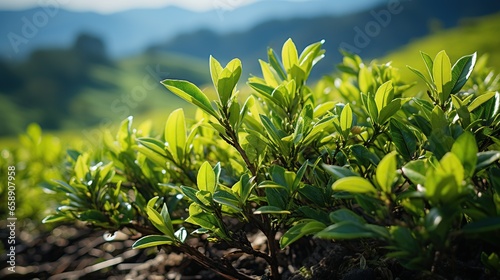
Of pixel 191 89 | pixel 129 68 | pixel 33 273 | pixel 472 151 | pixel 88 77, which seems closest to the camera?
pixel 472 151

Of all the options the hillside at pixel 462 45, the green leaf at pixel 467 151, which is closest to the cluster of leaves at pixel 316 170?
the green leaf at pixel 467 151

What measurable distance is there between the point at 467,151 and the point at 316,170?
43 centimetres

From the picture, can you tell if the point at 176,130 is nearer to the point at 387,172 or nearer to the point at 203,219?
the point at 203,219

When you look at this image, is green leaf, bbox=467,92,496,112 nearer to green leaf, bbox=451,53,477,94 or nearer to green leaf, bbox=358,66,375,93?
green leaf, bbox=451,53,477,94

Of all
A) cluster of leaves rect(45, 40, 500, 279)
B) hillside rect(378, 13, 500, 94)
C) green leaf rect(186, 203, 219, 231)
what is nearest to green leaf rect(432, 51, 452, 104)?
cluster of leaves rect(45, 40, 500, 279)

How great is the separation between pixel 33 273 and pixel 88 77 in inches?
1021

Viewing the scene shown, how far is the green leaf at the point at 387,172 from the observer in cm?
73

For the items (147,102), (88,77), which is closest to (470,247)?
(147,102)

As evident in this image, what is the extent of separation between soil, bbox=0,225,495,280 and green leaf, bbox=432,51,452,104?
0.41 meters

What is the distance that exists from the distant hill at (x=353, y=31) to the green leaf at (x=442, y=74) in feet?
3.54

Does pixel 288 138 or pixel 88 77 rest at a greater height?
pixel 88 77

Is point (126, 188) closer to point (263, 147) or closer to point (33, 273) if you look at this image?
point (263, 147)

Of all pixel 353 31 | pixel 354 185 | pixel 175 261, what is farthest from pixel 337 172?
pixel 353 31

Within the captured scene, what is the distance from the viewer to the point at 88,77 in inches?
1027
